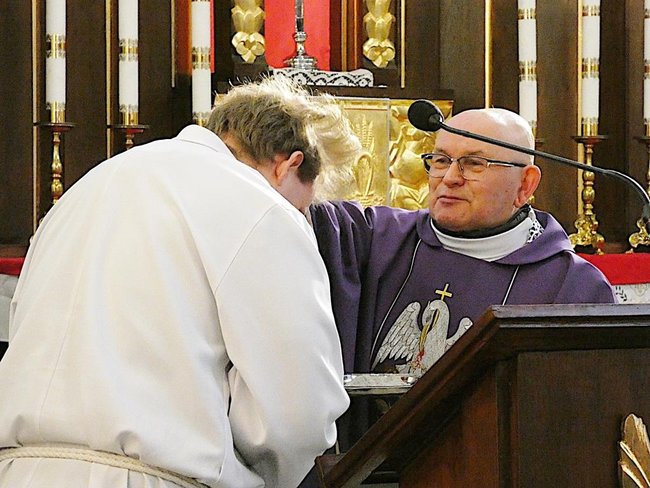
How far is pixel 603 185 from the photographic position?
254 inches

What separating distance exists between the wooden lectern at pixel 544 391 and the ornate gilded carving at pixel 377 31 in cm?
456

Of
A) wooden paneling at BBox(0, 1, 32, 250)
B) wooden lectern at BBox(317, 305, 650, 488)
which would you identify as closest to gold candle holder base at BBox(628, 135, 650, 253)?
wooden paneling at BBox(0, 1, 32, 250)

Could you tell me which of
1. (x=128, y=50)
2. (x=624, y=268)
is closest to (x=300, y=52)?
(x=128, y=50)

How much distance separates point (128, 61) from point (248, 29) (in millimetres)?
788

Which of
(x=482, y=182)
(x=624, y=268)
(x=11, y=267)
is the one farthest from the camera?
(x=624, y=268)

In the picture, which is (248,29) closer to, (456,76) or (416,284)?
(456,76)

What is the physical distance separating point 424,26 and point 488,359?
4886mm

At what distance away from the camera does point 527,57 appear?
5.93 meters

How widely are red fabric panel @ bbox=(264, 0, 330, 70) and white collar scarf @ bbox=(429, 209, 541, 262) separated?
299 centimetres

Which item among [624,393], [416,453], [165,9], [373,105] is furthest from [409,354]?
[165,9]

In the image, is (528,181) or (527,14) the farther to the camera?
(527,14)

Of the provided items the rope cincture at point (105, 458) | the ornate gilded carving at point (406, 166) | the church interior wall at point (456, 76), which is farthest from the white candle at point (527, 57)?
the rope cincture at point (105, 458)

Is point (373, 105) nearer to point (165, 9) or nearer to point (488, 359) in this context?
point (165, 9)

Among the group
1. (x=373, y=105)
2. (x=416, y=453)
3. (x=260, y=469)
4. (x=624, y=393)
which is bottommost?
(x=260, y=469)
